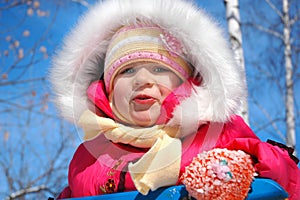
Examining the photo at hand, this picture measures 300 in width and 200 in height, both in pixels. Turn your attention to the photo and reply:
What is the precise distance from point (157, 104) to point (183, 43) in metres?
0.20

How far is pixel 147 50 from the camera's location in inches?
48.4

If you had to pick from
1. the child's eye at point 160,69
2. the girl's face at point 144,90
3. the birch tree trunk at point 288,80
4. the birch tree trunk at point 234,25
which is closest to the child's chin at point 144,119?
the girl's face at point 144,90

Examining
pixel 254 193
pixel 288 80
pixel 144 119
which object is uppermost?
pixel 288 80

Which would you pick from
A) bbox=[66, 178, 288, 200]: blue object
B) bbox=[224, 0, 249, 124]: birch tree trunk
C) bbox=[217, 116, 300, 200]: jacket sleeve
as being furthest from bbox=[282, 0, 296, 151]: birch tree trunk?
bbox=[66, 178, 288, 200]: blue object

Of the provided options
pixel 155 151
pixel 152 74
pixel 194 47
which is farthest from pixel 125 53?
pixel 155 151

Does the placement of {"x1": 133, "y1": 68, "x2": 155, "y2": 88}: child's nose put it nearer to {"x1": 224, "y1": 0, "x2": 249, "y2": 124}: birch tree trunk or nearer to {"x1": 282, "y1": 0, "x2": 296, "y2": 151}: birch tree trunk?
{"x1": 224, "y1": 0, "x2": 249, "y2": 124}: birch tree trunk

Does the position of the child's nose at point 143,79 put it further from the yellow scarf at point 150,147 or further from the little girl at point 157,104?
the yellow scarf at point 150,147

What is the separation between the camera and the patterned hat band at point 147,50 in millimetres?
1225

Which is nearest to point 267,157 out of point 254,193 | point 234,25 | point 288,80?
point 254,193

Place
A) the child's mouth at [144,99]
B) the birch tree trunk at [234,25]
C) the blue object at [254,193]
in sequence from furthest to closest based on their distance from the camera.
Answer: the birch tree trunk at [234,25] < the child's mouth at [144,99] < the blue object at [254,193]

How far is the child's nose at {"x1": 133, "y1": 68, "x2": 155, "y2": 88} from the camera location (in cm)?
121

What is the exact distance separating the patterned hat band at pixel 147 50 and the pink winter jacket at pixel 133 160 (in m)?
0.20

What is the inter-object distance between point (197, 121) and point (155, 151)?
0.16 meters

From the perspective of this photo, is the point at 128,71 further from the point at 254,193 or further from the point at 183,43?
the point at 254,193
